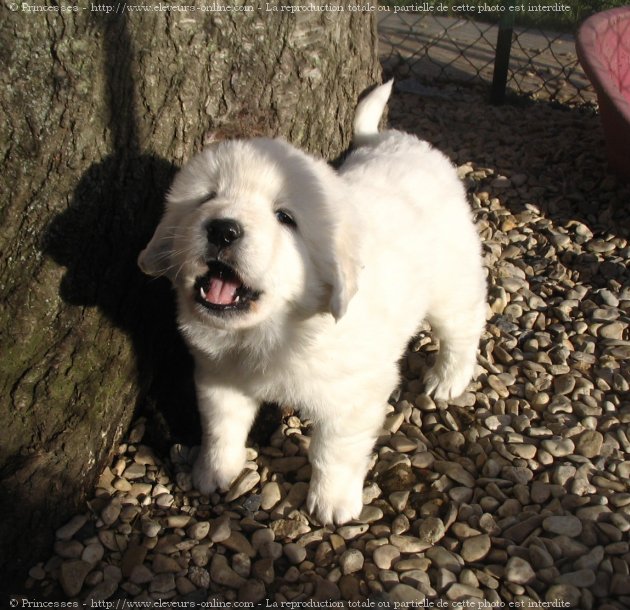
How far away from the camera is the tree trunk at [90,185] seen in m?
2.21

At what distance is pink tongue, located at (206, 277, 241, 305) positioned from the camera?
83.7 inches

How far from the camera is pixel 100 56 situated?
224 cm

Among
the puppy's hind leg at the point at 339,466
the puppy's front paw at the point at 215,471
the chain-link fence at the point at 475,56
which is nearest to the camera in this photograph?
the puppy's hind leg at the point at 339,466

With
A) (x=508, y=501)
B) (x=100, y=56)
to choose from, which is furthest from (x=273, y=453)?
(x=100, y=56)

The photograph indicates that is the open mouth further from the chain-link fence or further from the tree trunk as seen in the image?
the chain-link fence

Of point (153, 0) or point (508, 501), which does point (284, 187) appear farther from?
point (508, 501)

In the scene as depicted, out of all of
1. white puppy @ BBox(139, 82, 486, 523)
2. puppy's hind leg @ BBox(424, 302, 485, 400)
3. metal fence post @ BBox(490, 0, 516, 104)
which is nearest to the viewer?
white puppy @ BBox(139, 82, 486, 523)

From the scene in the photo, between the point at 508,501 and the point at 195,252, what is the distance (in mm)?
1361

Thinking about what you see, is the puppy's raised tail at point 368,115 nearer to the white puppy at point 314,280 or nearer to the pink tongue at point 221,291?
the white puppy at point 314,280

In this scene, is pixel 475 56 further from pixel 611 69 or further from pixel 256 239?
pixel 256 239

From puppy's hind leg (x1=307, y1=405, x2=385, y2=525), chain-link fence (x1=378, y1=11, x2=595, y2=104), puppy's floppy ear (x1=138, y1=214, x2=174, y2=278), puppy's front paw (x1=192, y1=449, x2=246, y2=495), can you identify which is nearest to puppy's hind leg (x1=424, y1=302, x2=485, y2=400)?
puppy's hind leg (x1=307, y1=405, x2=385, y2=525)

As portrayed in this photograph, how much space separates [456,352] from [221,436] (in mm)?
987

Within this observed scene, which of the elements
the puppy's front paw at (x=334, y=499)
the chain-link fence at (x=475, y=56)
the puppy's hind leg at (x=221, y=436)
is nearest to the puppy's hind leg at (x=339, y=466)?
the puppy's front paw at (x=334, y=499)

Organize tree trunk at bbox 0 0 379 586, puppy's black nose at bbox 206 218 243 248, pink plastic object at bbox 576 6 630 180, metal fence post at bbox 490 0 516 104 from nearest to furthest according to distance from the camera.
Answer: puppy's black nose at bbox 206 218 243 248 → tree trunk at bbox 0 0 379 586 → pink plastic object at bbox 576 6 630 180 → metal fence post at bbox 490 0 516 104
